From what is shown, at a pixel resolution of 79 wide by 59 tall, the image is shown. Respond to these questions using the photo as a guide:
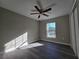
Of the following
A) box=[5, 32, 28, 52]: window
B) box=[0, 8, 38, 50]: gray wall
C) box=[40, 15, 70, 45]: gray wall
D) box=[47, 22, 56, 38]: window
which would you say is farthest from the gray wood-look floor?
box=[47, 22, 56, 38]: window

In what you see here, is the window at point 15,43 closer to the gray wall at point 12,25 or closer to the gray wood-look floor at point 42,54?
the gray wall at point 12,25

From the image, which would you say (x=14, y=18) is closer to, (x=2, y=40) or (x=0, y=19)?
(x=0, y=19)

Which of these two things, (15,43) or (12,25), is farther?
(15,43)

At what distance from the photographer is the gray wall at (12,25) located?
151 inches

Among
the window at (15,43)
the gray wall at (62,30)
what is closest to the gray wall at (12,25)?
the window at (15,43)

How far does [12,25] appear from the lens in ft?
14.2

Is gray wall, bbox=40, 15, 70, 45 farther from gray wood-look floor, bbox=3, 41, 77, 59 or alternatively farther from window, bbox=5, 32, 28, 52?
window, bbox=5, 32, 28, 52

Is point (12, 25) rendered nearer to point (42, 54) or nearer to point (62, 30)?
point (42, 54)

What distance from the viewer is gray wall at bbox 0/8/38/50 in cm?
383

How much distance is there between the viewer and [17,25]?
466 cm

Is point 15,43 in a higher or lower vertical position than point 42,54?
higher

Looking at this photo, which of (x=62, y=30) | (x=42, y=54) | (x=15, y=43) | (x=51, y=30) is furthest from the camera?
(x=51, y=30)

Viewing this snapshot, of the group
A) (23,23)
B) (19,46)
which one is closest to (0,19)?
(23,23)

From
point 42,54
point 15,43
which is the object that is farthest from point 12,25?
point 42,54
